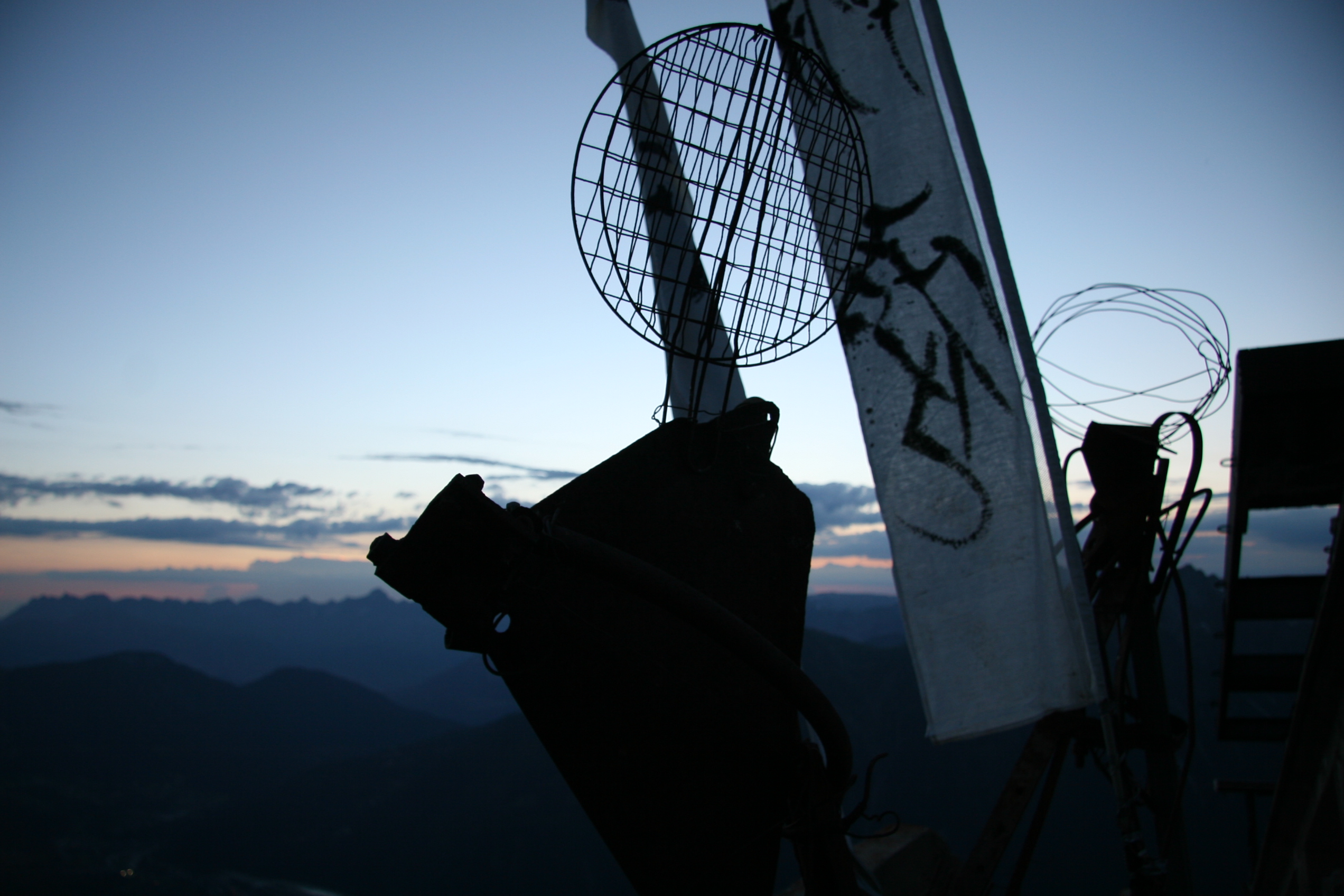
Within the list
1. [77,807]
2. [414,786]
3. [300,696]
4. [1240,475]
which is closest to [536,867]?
[414,786]

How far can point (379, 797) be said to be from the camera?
2088 inches

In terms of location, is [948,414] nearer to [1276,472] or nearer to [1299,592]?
[1276,472]

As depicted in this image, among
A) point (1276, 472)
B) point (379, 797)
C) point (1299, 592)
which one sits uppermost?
point (1276, 472)

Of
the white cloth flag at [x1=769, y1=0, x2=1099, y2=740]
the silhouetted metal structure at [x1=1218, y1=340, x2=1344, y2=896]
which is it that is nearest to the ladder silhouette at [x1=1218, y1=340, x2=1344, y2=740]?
the silhouetted metal structure at [x1=1218, y1=340, x2=1344, y2=896]

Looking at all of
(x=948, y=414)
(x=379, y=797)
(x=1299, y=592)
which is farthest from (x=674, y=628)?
(x=379, y=797)

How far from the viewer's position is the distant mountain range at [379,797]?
4466 cm

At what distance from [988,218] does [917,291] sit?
0.35 meters

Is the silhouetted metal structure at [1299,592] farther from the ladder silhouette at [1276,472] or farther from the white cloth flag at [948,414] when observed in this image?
the white cloth flag at [948,414]

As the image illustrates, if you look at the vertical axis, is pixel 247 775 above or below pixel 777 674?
below

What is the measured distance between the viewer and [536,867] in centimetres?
4644

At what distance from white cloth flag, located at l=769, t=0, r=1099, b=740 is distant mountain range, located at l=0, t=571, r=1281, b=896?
134ft

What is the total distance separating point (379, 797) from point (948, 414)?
61478 millimetres

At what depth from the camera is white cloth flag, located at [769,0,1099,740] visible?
246 centimetres

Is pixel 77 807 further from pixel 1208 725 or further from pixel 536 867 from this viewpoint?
pixel 1208 725
